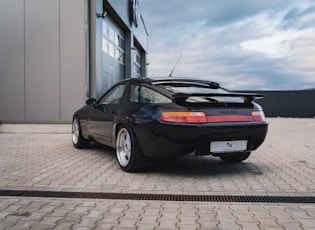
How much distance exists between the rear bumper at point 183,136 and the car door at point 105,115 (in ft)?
3.57

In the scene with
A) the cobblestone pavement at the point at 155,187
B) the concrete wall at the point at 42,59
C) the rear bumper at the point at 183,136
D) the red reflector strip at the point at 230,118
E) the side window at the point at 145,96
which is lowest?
the cobblestone pavement at the point at 155,187

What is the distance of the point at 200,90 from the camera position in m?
5.27

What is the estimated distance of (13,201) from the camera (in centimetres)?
374

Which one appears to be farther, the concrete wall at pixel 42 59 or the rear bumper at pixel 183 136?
the concrete wall at pixel 42 59

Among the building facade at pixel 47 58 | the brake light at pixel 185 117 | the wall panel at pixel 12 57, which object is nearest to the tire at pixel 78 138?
the brake light at pixel 185 117

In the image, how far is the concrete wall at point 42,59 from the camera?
1167 cm

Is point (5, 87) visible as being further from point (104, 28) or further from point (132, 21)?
point (132, 21)

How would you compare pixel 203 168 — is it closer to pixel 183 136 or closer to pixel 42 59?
pixel 183 136

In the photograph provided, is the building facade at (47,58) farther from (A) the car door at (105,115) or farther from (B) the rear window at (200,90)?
(B) the rear window at (200,90)

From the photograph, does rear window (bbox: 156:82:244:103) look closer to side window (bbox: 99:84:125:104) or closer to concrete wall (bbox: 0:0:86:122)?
side window (bbox: 99:84:125:104)

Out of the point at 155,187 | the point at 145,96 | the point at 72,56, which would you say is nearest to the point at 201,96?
the point at 145,96

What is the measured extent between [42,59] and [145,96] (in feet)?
25.1

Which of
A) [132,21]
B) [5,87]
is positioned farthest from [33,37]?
[132,21]

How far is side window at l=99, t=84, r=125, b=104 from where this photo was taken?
5955 mm
